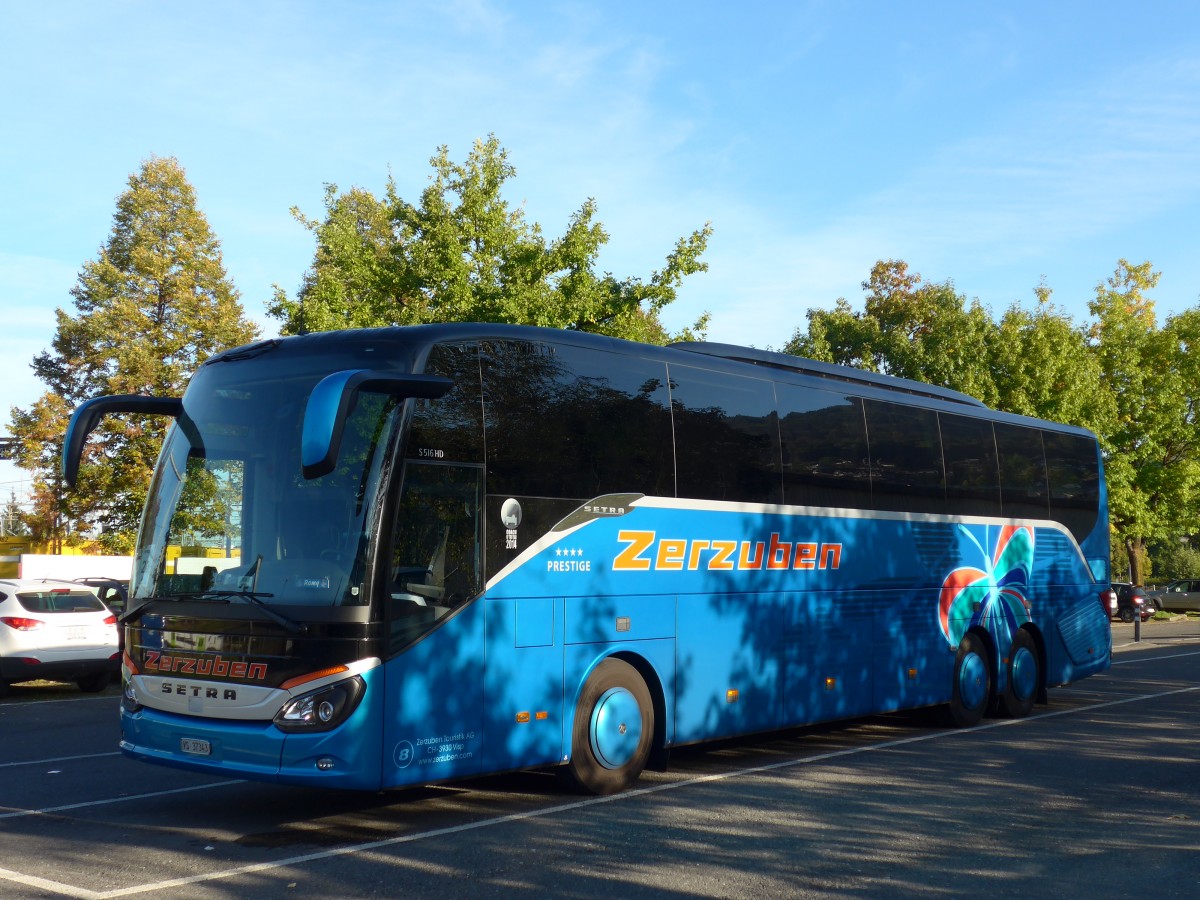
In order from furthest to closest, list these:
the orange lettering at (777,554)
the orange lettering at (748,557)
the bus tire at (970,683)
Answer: the bus tire at (970,683) → the orange lettering at (777,554) → the orange lettering at (748,557)

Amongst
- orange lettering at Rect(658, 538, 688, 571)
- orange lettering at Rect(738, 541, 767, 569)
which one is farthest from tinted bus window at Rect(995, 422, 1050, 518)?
orange lettering at Rect(658, 538, 688, 571)

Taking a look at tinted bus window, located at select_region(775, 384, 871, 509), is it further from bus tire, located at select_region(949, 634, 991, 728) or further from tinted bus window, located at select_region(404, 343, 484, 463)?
tinted bus window, located at select_region(404, 343, 484, 463)

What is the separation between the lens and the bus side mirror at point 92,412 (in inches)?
348

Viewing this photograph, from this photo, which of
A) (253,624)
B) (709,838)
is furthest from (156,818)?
(709,838)

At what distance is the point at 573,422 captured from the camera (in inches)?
377

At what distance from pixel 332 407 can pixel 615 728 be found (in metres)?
3.84

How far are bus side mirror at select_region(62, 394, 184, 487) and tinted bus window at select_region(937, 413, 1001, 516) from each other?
8615 mm

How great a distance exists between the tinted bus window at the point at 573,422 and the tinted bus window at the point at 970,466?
506cm

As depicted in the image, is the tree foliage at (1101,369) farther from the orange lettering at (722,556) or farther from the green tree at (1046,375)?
the orange lettering at (722,556)

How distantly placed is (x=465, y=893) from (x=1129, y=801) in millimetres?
5531

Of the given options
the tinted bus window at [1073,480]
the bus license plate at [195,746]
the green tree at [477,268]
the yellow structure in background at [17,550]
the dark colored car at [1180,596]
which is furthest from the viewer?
the dark colored car at [1180,596]

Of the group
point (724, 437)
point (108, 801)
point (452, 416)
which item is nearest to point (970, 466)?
point (724, 437)

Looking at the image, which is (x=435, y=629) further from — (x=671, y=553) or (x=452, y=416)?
(x=671, y=553)

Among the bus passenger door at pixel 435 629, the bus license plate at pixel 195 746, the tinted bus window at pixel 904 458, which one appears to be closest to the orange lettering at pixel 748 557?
the tinted bus window at pixel 904 458
